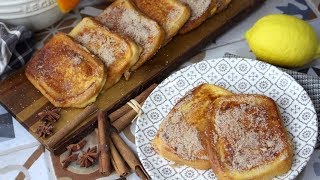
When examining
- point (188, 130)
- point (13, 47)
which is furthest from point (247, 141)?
point (13, 47)

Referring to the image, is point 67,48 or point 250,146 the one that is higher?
point 67,48

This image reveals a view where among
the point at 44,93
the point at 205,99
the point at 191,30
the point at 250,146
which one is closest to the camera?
the point at 250,146

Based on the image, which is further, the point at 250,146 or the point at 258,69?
the point at 258,69

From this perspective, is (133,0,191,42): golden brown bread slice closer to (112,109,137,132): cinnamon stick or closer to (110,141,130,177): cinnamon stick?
(112,109,137,132): cinnamon stick

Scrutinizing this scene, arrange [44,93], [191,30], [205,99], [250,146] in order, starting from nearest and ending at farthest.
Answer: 1. [250,146]
2. [205,99]
3. [44,93]
4. [191,30]

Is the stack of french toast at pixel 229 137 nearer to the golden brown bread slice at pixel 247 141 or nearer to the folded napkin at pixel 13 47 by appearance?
the golden brown bread slice at pixel 247 141

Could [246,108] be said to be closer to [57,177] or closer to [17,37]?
[57,177]

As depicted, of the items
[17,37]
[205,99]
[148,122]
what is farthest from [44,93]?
[205,99]
